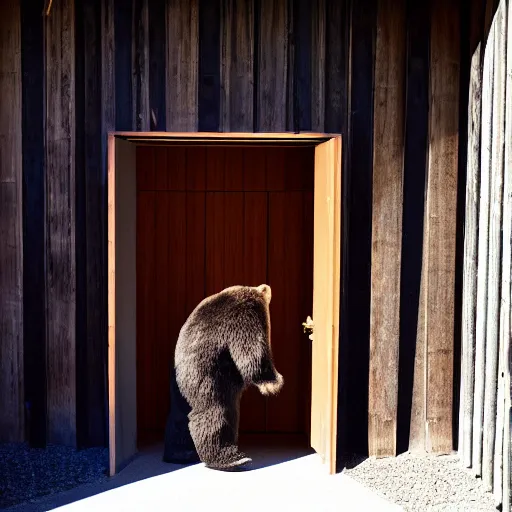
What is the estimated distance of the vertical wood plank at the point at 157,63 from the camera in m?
4.71

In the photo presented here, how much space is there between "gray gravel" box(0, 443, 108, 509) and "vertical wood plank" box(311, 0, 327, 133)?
7.14 feet

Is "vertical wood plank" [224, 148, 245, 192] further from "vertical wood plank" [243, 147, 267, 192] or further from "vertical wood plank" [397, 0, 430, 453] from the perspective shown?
"vertical wood plank" [397, 0, 430, 453]

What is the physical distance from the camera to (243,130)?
4727mm

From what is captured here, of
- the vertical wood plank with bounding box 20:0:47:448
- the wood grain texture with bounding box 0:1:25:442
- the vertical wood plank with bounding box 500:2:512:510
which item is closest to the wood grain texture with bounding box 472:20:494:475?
the vertical wood plank with bounding box 500:2:512:510

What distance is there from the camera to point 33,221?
15.9 ft

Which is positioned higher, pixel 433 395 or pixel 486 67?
pixel 486 67

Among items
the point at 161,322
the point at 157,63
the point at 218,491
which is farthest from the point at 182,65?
the point at 218,491

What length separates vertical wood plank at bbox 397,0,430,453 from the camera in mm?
4727

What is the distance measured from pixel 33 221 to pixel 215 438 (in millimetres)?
1574

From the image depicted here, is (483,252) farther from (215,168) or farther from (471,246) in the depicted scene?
(215,168)

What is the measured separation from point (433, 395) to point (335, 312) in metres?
0.83

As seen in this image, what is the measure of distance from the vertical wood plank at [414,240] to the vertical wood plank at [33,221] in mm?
2013

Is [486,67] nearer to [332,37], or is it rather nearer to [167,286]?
[332,37]

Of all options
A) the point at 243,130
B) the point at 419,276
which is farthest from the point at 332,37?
the point at 419,276
